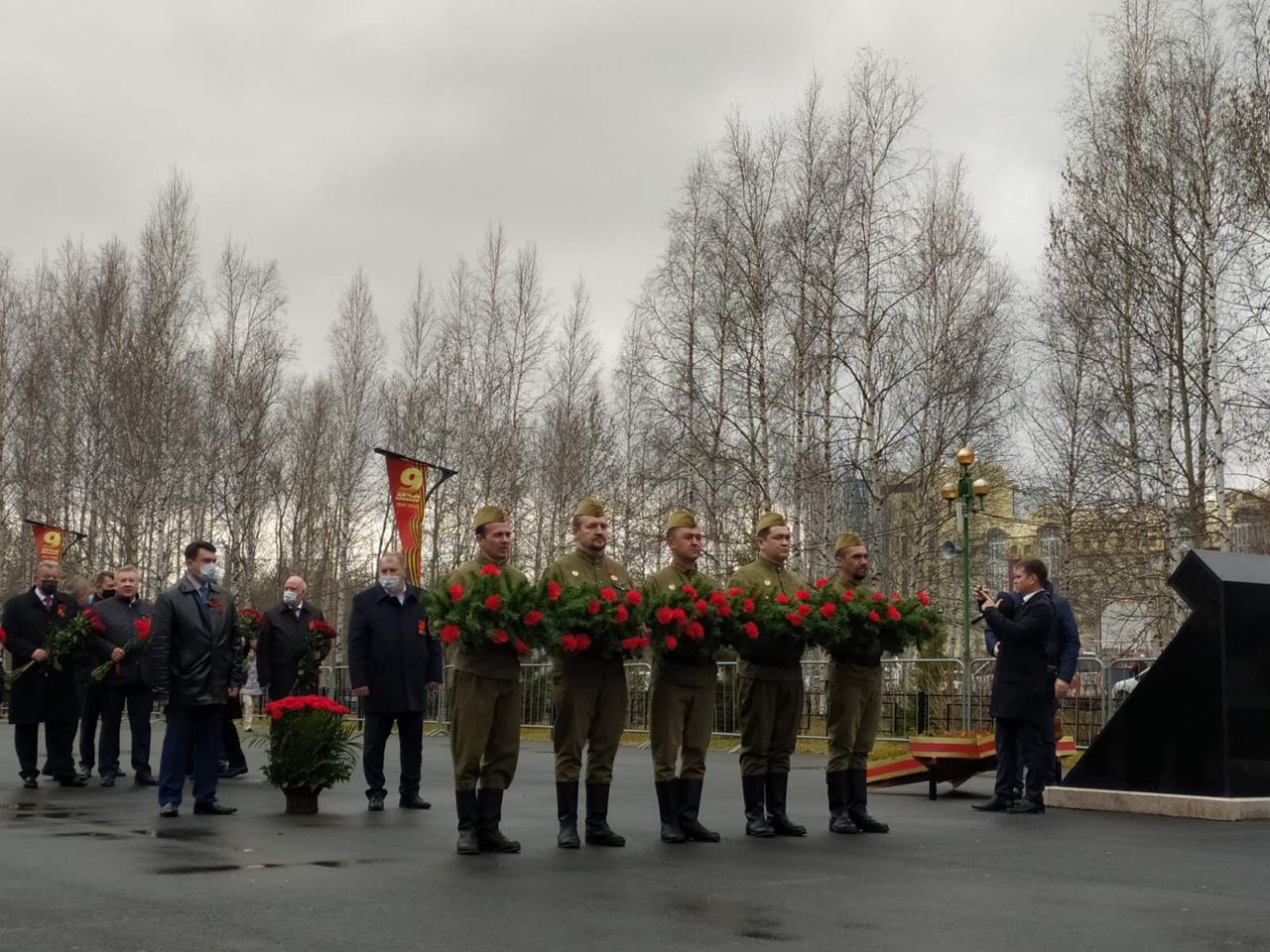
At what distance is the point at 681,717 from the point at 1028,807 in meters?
3.92

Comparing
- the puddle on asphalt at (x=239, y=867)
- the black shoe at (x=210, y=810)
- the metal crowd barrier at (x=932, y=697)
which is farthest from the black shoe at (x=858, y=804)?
the metal crowd barrier at (x=932, y=697)

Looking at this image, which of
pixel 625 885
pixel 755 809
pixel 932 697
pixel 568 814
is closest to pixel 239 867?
pixel 568 814

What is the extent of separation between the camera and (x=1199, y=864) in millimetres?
8977

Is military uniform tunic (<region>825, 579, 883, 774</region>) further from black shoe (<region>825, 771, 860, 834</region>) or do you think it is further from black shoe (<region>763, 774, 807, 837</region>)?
black shoe (<region>763, 774, 807, 837</region>)

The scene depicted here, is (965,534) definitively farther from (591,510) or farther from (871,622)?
(591,510)

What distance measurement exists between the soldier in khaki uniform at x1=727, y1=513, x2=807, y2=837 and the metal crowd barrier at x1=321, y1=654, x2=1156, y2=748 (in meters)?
6.54

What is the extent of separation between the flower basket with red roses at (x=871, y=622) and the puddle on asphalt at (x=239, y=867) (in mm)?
3412

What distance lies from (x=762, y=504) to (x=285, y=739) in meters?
21.0

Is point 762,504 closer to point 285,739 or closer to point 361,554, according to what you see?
point 285,739

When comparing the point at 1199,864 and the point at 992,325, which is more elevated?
the point at 992,325

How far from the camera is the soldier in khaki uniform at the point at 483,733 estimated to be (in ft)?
30.0

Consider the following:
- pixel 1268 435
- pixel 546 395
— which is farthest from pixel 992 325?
pixel 546 395

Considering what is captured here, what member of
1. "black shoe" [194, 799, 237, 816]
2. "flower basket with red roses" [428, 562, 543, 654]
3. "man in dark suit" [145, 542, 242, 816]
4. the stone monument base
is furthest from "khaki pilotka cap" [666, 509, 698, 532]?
the stone monument base

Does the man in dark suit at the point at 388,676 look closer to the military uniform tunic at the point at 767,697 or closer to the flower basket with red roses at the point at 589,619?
the military uniform tunic at the point at 767,697
